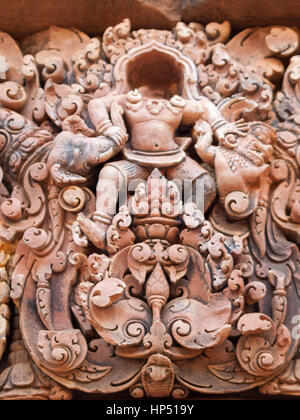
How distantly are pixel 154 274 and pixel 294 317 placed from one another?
66 cm

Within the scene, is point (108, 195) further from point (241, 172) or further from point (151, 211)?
Result: point (241, 172)

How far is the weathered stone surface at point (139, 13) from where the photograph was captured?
4.32 m

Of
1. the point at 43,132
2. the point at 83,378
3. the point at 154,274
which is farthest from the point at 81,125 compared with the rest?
the point at 83,378

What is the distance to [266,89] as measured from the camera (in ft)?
13.5

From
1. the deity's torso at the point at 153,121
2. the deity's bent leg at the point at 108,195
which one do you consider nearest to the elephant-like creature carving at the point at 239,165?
the deity's torso at the point at 153,121

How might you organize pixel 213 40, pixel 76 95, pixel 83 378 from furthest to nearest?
pixel 213 40 → pixel 76 95 → pixel 83 378

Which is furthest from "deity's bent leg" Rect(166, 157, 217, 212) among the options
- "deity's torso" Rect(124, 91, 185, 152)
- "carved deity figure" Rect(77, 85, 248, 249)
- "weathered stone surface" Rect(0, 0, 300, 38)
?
"weathered stone surface" Rect(0, 0, 300, 38)

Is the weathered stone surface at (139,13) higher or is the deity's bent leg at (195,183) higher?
the weathered stone surface at (139,13)

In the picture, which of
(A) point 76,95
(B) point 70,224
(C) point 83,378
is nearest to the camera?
(C) point 83,378

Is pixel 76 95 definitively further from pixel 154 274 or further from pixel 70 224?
pixel 154 274

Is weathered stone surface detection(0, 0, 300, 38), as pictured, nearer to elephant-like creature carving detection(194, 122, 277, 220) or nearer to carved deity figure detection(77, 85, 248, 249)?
carved deity figure detection(77, 85, 248, 249)

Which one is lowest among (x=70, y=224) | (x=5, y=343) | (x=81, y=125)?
(x=5, y=343)

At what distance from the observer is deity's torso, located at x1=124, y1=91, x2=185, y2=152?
3.87 m

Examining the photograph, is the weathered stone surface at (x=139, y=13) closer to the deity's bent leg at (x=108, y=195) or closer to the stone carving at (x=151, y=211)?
the stone carving at (x=151, y=211)
